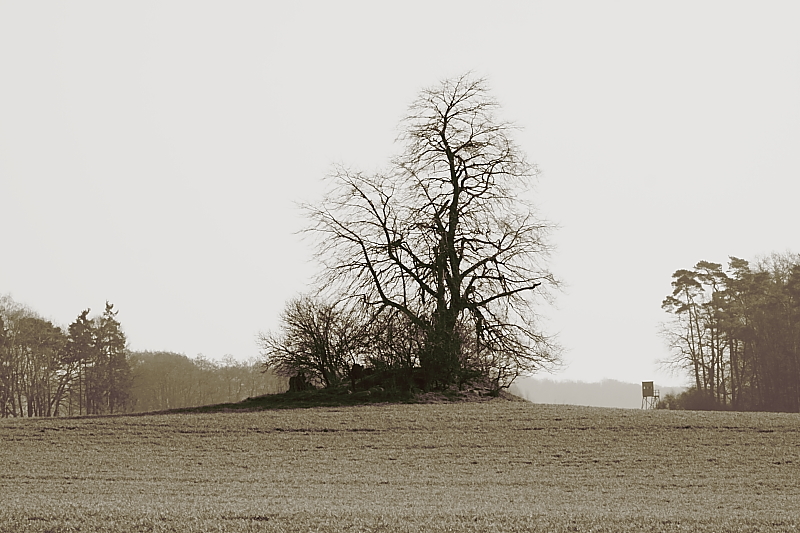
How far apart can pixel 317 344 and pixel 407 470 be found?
1638 centimetres

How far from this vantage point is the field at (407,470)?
32.4ft

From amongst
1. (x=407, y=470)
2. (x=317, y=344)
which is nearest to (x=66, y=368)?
(x=317, y=344)

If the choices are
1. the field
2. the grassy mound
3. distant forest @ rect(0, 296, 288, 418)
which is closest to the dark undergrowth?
the grassy mound

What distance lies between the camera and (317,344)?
1232 inches

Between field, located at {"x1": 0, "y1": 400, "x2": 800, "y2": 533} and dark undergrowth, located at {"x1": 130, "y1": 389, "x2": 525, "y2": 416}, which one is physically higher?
dark undergrowth, located at {"x1": 130, "y1": 389, "x2": 525, "y2": 416}

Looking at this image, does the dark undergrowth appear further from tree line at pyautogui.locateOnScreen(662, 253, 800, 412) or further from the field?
tree line at pyautogui.locateOnScreen(662, 253, 800, 412)

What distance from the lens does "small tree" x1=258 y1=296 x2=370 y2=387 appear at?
28.5 m

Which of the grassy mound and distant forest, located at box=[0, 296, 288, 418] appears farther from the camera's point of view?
distant forest, located at box=[0, 296, 288, 418]

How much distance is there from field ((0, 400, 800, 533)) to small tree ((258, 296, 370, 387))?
6.00 m

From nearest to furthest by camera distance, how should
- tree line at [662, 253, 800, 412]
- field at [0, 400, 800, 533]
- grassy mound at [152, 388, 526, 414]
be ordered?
field at [0, 400, 800, 533] → grassy mound at [152, 388, 526, 414] → tree line at [662, 253, 800, 412]

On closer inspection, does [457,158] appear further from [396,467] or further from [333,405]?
[396,467]

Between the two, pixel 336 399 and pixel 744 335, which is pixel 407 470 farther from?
pixel 744 335

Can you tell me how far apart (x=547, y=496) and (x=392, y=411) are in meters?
9.54

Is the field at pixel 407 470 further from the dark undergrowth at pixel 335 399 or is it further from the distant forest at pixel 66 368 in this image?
the distant forest at pixel 66 368
